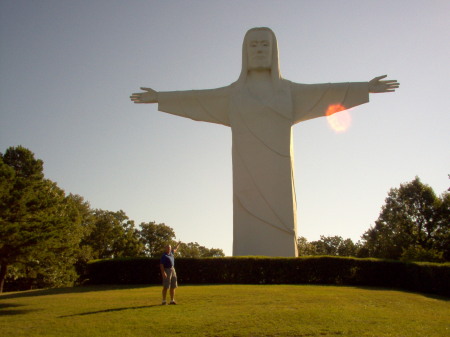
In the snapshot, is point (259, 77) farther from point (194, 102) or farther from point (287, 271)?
point (287, 271)

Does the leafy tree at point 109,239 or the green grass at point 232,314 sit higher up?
the leafy tree at point 109,239

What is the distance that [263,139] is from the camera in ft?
59.5

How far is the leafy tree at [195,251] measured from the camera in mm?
63719

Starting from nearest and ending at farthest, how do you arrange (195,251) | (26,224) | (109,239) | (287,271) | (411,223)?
(287,271) → (26,224) → (411,223) → (109,239) → (195,251)

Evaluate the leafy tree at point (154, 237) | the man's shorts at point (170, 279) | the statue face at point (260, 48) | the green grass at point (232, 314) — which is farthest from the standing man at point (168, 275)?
the leafy tree at point (154, 237)

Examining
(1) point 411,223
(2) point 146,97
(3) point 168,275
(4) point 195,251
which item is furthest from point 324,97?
(4) point 195,251

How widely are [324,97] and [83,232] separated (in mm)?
26824

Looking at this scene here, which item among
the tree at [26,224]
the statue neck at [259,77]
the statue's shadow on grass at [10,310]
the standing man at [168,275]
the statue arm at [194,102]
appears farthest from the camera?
the statue neck at [259,77]

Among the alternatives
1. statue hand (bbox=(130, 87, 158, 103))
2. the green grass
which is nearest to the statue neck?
statue hand (bbox=(130, 87, 158, 103))

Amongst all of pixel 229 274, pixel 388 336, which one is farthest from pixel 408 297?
pixel 229 274

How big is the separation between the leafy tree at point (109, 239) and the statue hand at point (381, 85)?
30.6 metres

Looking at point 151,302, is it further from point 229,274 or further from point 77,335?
point 229,274

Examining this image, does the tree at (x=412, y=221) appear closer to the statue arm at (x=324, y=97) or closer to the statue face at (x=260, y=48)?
the statue arm at (x=324, y=97)

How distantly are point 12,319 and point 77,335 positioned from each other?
2.19m
